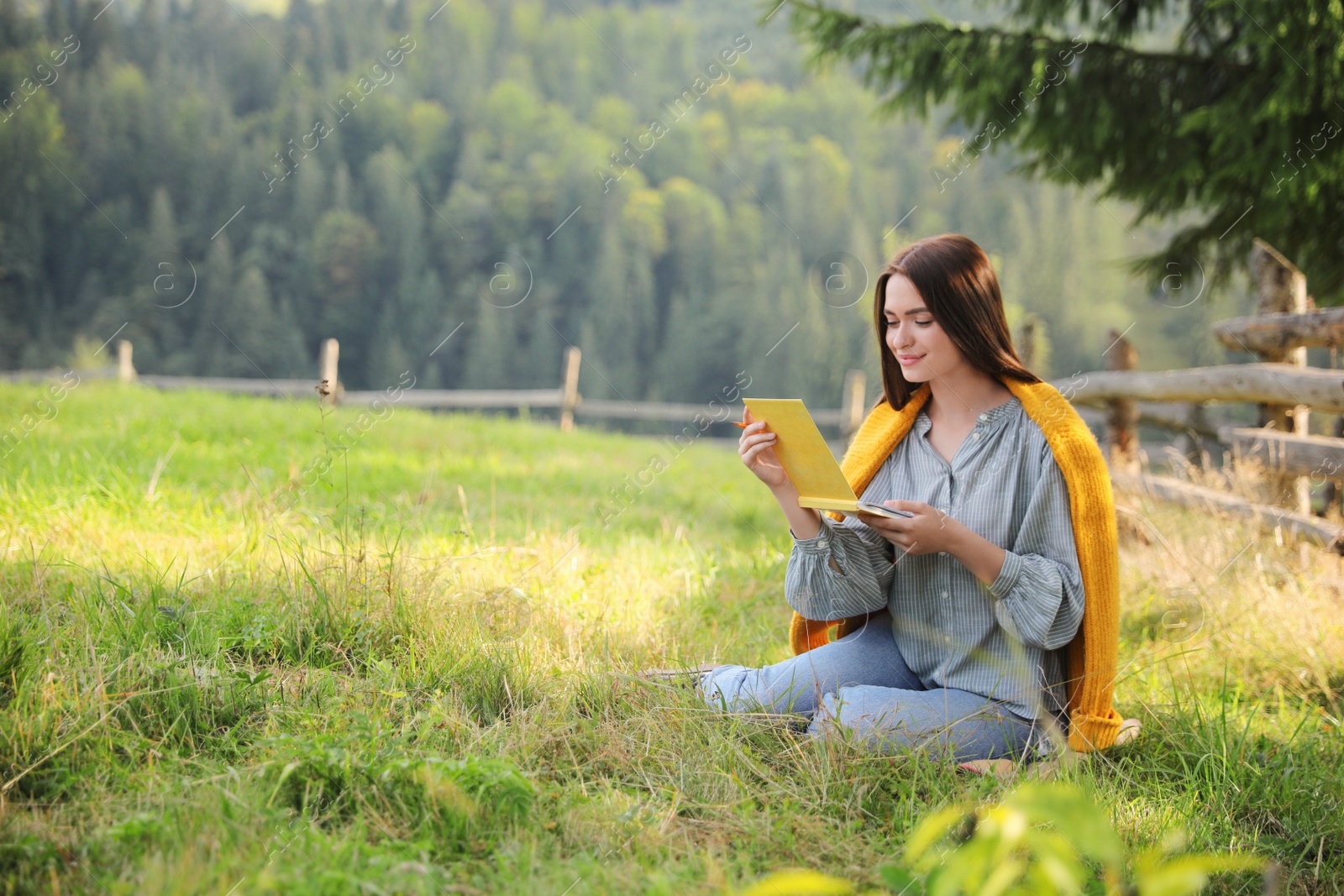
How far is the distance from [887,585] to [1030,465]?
0.47 meters

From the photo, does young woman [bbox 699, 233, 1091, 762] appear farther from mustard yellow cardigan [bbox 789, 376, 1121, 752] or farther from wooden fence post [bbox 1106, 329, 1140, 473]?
wooden fence post [bbox 1106, 329, 1140, 473]

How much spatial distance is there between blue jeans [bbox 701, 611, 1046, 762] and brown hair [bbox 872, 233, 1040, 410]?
73 centimetres

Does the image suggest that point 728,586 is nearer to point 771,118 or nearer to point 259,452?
point 259,452

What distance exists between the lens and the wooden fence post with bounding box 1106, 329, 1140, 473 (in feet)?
18.6

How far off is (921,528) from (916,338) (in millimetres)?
530

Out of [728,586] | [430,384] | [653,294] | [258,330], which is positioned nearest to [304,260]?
[258,330]

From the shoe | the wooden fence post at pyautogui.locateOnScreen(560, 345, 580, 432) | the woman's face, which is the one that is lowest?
Answer: the wooden fence post at pyautogui.locateOnScreen(560, 345, 580, 432)

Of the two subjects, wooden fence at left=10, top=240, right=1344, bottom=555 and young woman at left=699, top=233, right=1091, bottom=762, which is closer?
young woman at left=699, top=233, right=1091, bottom=762

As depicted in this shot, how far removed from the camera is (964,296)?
7.10 feet

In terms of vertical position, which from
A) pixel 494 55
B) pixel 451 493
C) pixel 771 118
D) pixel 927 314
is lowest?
pixel 451 493

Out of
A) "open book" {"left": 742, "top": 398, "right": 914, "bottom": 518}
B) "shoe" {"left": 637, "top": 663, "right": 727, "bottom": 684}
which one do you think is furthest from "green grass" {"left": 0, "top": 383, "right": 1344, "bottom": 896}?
"open book" {"left": 742, "top": 398, "right": 914, "bottom": 518}

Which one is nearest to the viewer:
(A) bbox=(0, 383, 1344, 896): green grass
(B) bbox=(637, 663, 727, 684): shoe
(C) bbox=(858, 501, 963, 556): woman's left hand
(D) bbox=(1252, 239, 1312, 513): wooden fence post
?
(A) bbox=(0, 383, 1344, 896): green grass

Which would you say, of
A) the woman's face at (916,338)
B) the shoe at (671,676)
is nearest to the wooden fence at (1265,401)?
the woman's face at (916,338)

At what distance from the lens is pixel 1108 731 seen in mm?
→ 2150
